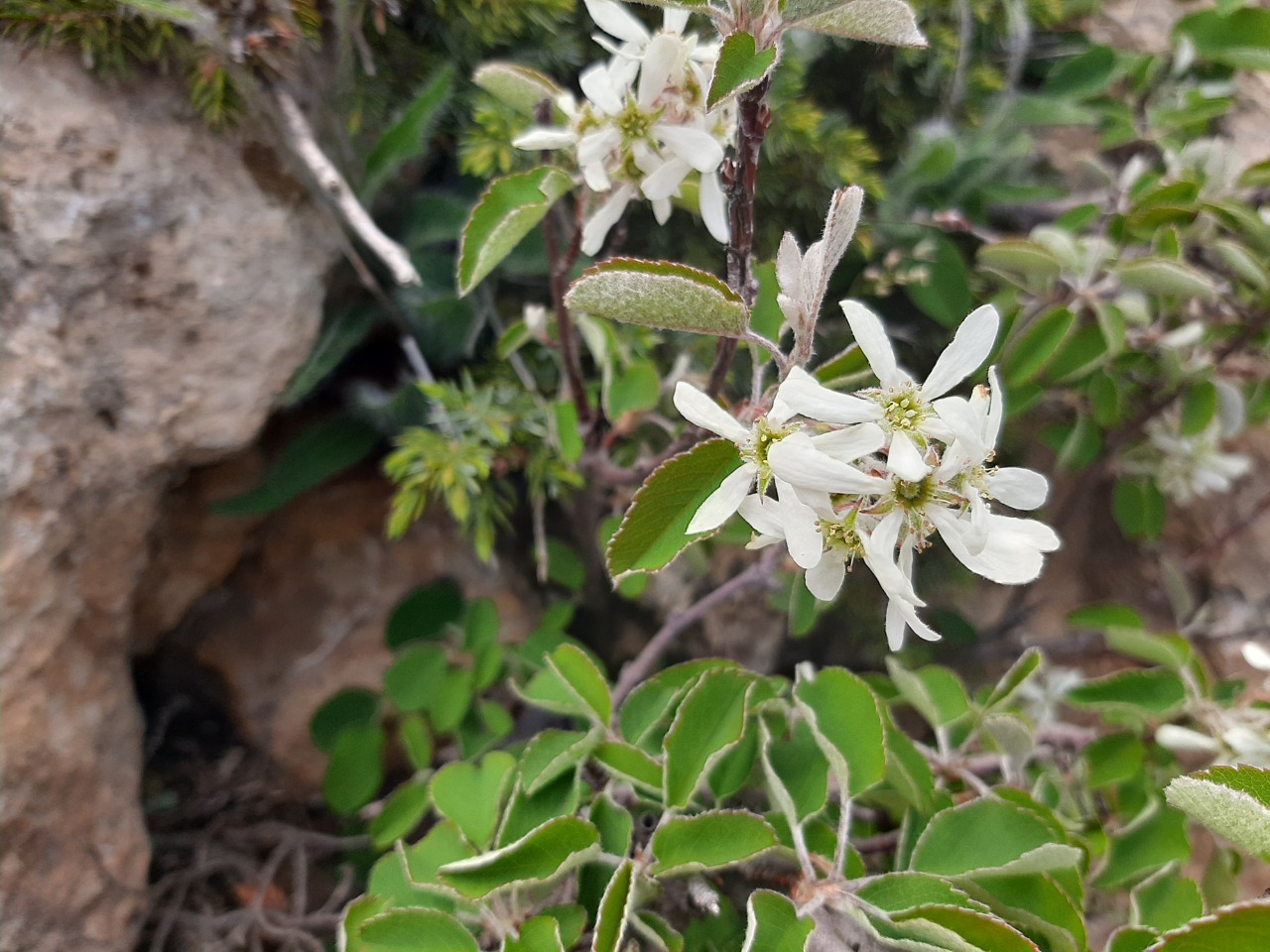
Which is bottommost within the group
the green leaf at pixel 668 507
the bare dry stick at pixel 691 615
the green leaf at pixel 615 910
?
the bare dry stick at pixel 691 615

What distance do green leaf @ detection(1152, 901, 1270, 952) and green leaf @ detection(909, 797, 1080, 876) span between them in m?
0.20

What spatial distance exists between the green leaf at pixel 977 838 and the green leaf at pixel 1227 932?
20 centimetres

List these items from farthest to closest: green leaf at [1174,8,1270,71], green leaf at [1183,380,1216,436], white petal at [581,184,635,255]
→ green leaf at [1174,8,1270,71]
green leaf at [1183,380,1216,436]
white petal at [581,184,635,255]

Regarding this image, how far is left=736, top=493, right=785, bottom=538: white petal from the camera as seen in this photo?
569 millimetres

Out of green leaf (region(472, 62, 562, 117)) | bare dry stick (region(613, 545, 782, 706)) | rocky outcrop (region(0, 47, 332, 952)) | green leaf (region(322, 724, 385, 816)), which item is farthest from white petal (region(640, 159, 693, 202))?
green leaf (region(322, 724, 385, 816))

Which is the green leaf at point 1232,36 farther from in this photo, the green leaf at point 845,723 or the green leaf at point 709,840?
the green leaf at point 709,840

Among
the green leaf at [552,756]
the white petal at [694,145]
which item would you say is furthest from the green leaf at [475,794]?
the white petal at [694,145]

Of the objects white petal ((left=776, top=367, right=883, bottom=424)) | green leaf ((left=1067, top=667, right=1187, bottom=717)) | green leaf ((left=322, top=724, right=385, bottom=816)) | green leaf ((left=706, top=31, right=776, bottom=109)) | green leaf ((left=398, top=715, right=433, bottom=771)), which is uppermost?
green leaf ((left=706, top=31, right=776, bottom=109))

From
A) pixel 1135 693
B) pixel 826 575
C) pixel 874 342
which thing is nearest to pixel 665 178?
pixel 874 342

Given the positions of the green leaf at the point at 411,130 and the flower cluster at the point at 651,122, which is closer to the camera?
the flower cluster at the point at 651,122

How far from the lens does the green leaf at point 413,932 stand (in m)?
0.72

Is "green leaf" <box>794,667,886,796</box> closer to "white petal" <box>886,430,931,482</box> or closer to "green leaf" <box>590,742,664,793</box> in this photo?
"green leaf" <box>590,742,664,793</box>

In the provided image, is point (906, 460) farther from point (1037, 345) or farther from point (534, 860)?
point (1037, 345)

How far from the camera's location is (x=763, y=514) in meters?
0.57
